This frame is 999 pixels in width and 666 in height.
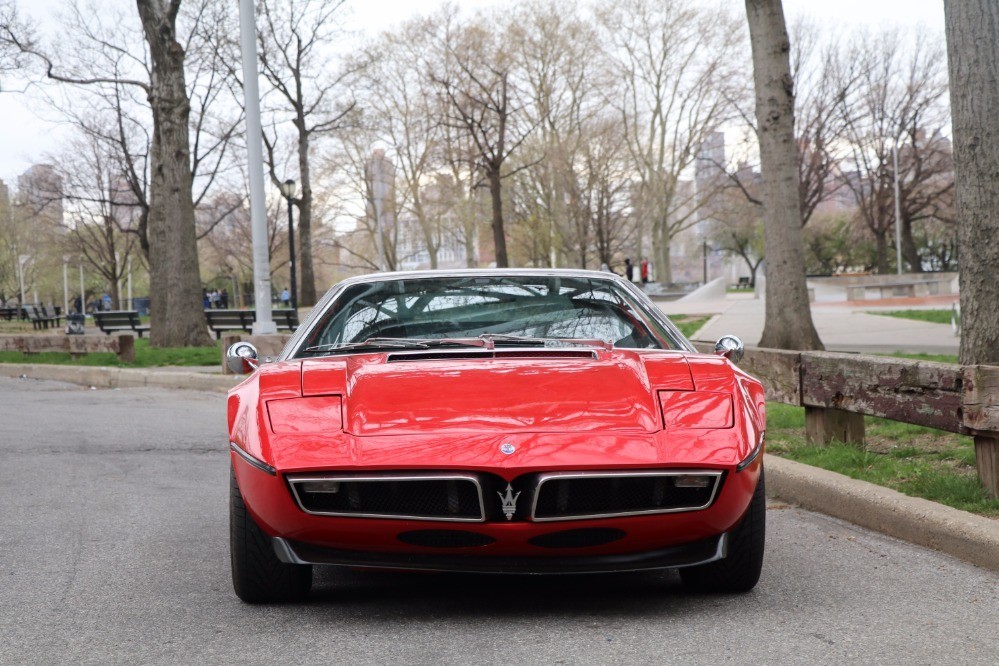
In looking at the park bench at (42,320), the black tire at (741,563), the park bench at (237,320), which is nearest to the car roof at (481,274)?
the black tire at (741,563)

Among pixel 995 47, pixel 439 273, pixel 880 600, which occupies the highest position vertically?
pixel 995 47

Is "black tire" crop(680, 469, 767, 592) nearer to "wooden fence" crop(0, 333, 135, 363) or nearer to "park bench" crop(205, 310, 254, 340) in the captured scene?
"wooden fence" crop(0, 333, 135, 363)

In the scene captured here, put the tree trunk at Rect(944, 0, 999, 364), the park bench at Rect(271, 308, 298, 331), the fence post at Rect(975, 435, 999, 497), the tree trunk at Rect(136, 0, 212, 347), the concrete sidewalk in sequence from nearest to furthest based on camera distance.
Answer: the fence post at Rect(975, 435, 999, 497)
the tree trunk at Rect(944, 0, 999, 364)
the concrete sidewalk
the tree trunk at Rect(136, 0, 212, 347)
the park bench at Rect(271, 308, 298, 331)

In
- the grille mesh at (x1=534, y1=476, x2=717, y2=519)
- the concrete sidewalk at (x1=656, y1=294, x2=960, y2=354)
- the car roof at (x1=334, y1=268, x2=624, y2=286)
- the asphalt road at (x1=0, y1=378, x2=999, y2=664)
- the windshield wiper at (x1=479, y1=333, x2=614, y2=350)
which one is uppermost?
the car roof at (x1=334, y1=268, x2=624, y2=286)

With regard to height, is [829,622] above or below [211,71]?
below

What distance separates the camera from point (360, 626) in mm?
3492

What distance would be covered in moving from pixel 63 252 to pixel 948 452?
59.3 m

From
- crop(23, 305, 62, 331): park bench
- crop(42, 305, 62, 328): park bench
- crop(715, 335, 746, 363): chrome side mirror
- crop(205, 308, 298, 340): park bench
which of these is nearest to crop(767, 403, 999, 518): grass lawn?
crop(715, 335, 746, 363): chrome side mirror

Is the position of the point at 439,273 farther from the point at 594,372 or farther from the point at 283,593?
the point at 283,593

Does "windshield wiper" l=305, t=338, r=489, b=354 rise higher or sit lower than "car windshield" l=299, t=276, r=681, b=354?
lower

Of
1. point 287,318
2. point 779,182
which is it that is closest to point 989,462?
point 779,182

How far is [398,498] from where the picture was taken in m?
3.37

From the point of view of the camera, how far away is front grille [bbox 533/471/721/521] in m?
3.32

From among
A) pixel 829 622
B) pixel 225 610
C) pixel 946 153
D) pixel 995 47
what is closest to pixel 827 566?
pixel 829 622
